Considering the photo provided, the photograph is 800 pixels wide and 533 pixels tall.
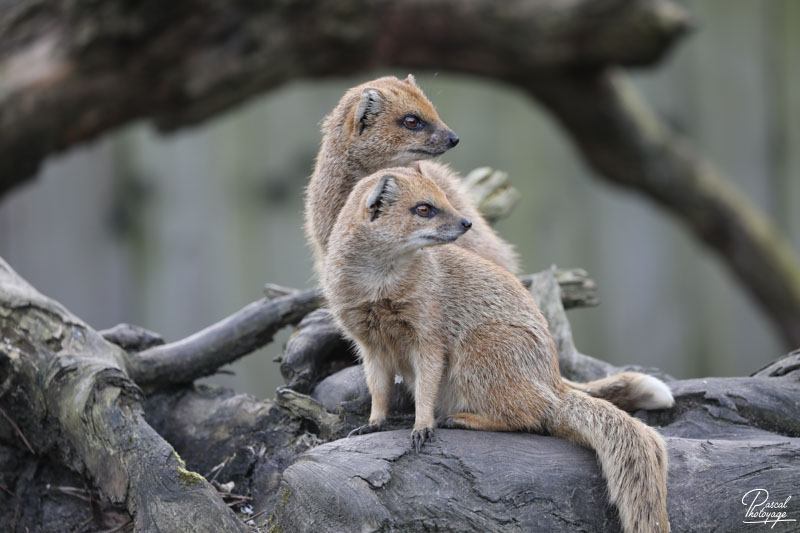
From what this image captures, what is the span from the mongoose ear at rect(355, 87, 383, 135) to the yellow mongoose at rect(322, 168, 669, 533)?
0.76 m

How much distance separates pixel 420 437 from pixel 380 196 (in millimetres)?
1079

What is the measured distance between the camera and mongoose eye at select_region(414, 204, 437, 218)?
4051mm

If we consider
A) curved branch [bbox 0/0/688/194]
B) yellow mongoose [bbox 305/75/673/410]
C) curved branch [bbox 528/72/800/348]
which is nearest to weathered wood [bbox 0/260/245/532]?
yellow mongoose [bbox 305/75/673/410]

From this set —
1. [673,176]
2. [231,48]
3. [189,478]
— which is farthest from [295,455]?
[673,176]

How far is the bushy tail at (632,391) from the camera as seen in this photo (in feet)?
14.7

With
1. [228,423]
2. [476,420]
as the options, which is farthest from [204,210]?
[476,420]

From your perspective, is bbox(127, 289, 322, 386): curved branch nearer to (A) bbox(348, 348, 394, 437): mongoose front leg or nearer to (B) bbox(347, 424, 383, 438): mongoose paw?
(A) bbox(348, 348, 394, 437): mongoose front leg

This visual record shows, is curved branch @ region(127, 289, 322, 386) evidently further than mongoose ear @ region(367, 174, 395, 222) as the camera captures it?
Yes

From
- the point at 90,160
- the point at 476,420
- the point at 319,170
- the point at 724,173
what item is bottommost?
the point at 476,420

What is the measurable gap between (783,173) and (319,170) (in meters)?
5.82

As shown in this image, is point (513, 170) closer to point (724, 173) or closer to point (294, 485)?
point (724, 173)

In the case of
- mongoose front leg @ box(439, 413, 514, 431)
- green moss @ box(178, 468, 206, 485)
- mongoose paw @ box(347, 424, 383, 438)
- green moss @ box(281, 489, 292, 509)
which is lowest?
green moss @ box(281, 489, 292, 509)

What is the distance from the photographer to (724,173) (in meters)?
9.23
